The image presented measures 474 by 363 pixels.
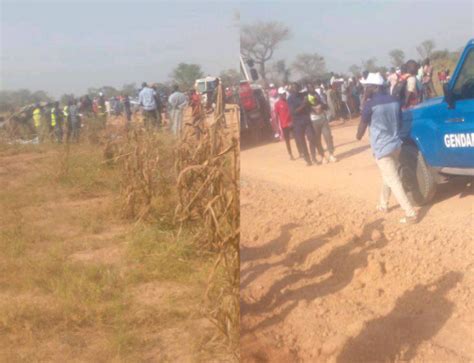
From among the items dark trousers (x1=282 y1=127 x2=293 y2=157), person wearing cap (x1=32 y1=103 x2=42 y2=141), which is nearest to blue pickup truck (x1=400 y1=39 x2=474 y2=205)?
dark trousers (x1=282 y1=127 x2=293 y2=157)

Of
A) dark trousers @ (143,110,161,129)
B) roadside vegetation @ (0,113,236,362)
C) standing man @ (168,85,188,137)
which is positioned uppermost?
→ standing man @ (168,85,188,137)

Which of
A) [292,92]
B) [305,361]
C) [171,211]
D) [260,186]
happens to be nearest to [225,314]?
[305,361]

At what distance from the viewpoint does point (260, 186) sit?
2086mm

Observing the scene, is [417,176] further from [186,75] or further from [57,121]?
[57,121]

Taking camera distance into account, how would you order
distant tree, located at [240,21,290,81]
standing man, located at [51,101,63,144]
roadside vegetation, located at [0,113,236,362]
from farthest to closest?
standing man, located at [51,101,63,144], roadside vegetation, located at [0,113,236,362], distant tree, located at [240,21,290,81]

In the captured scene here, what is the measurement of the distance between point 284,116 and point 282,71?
0.30m

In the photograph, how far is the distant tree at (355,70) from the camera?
1.88 m

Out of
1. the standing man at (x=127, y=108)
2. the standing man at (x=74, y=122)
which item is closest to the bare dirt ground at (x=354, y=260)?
the standing man at (x=127, y=108)

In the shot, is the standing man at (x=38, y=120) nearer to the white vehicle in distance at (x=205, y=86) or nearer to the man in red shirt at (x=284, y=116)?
the white vehicle in distance at (x=205, y=86)

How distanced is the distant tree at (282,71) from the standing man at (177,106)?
0.65 m

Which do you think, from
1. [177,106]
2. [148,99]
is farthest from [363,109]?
[148,99]

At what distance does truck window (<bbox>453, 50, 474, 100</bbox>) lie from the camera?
5.85ft

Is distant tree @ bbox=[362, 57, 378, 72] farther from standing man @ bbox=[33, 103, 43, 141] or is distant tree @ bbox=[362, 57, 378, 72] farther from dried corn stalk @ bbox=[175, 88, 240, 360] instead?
standing man @ bbox=[33, 103, 43, 141]

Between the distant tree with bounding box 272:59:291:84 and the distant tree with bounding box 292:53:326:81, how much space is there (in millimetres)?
25
